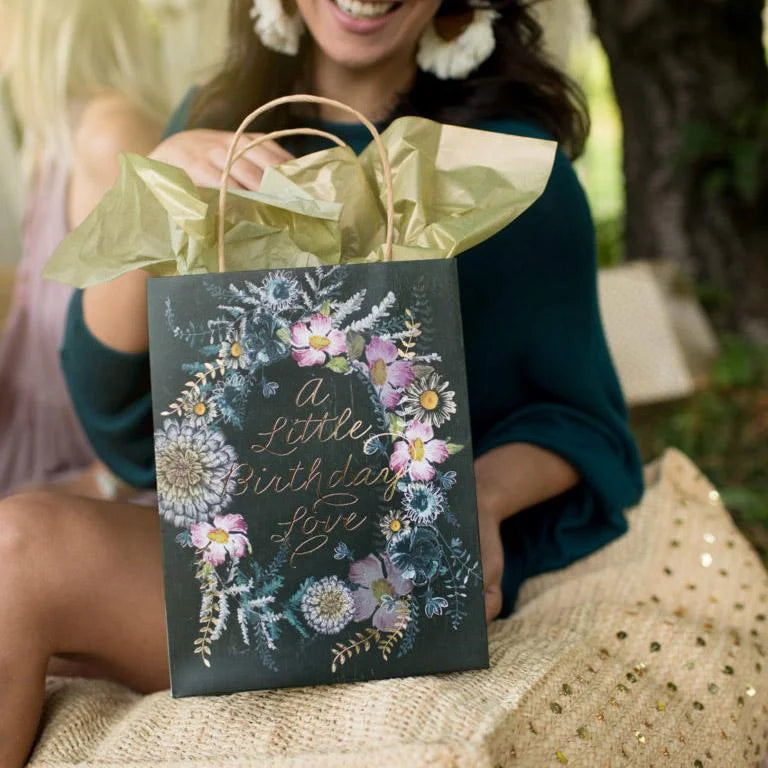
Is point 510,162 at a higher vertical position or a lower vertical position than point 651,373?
higher

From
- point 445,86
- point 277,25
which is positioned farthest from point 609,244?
point 277,25

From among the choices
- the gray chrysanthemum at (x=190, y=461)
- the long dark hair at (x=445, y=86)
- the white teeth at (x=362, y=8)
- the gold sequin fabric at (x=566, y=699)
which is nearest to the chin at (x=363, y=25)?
the white teeth at (x=362, y=8)

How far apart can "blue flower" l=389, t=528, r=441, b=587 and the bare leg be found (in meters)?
0.28

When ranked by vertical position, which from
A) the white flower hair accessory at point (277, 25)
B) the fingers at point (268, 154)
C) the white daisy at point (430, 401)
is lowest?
the white daisy at point (430, 401)

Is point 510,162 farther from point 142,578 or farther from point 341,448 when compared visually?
point 142,578

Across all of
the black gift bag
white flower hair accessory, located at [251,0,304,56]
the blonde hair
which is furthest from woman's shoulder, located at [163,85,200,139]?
the black gift bag

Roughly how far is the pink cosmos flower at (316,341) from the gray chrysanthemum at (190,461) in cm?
9

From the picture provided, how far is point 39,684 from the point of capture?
88 centimetres

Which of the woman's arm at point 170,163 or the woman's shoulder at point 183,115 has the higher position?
the woman's shoulder at point 183,115

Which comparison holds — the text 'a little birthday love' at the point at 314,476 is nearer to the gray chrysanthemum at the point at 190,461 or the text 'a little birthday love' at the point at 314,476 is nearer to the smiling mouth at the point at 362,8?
the gray chrysanthemum at the point at 190,461

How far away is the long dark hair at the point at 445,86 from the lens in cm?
118

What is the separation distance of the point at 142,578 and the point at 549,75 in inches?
29.8

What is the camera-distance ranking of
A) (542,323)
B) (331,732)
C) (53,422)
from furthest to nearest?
(53,422), (542,323), (331,732)

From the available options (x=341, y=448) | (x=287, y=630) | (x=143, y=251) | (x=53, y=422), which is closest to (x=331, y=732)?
(x=287, y=630)
